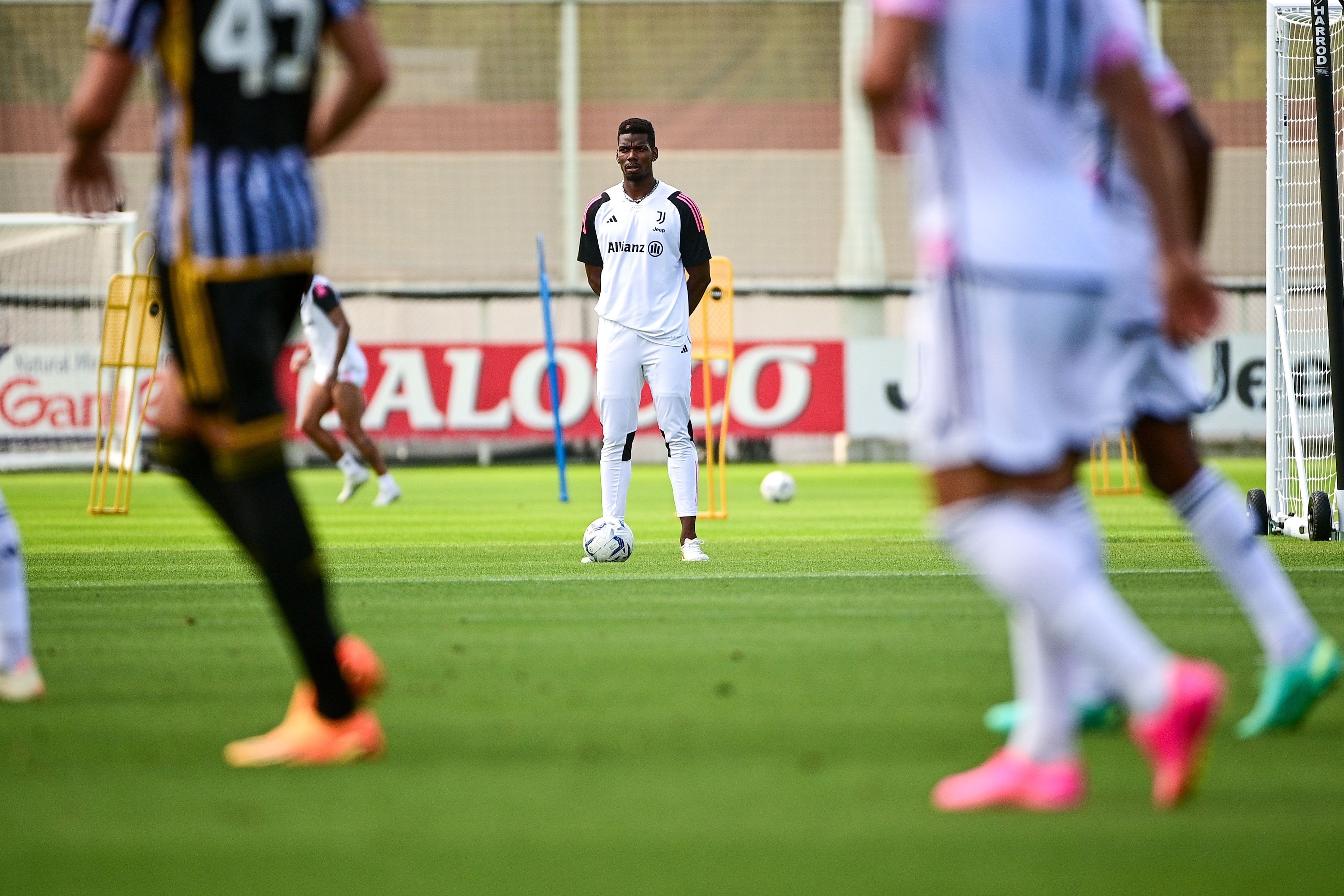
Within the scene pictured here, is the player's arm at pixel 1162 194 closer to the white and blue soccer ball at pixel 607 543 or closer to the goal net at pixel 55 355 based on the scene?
the white and blue soccer ball at pixel 607 543

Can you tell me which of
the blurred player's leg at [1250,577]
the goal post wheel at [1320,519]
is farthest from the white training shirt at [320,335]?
the blurred player's leg at [1250,577]

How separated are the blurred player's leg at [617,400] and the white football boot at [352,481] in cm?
601

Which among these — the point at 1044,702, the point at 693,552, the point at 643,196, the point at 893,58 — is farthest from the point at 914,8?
the point at 643,196

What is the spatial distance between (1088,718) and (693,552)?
16.1ft

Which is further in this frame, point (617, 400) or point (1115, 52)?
point (617, 400)

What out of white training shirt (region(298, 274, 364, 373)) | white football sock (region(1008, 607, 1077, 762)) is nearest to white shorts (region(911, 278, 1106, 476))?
white football sock (region(1008, 607, 1077, 762))

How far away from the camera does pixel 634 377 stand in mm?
9344

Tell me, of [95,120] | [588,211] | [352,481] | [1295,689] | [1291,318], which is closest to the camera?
[95,120]

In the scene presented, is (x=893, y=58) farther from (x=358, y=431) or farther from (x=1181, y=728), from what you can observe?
(x=358, y=431)

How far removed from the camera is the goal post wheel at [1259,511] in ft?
34.1

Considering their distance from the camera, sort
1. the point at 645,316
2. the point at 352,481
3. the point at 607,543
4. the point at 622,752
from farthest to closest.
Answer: the point at 352,481, the point at 645,316, the point at 607,543, the point at 622,752

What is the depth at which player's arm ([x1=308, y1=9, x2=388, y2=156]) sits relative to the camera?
4.04m

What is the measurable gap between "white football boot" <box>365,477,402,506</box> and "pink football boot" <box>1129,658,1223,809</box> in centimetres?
1149

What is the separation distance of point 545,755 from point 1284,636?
1.75 metres
